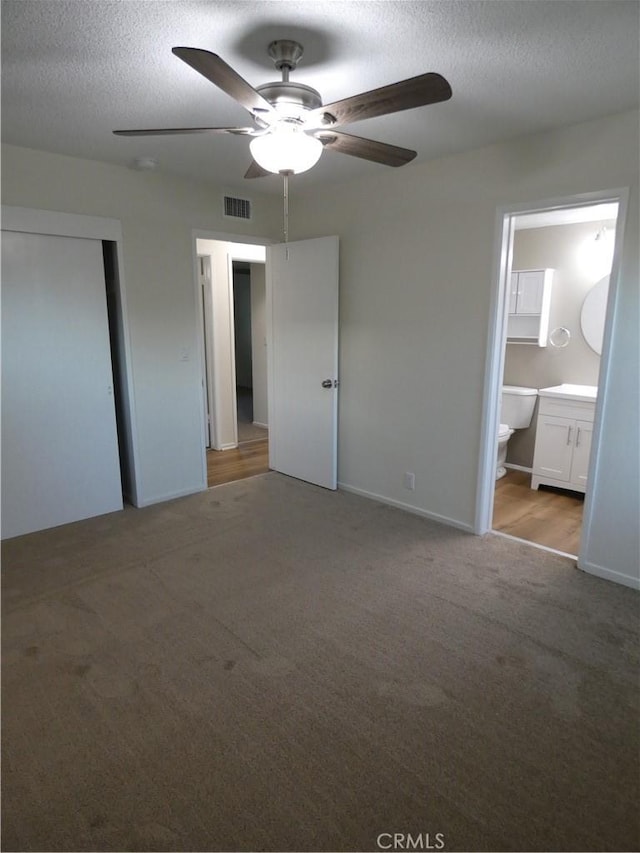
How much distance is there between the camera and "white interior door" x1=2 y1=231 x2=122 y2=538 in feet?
10.4

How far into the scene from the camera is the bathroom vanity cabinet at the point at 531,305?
4438 mm

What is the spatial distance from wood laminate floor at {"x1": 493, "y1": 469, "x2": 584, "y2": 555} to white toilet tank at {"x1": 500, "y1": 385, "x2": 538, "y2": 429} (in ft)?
1.81

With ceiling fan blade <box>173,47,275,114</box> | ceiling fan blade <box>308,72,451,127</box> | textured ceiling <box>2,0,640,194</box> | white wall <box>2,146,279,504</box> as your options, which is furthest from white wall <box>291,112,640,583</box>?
ceiling fan blade <box>173,47,275,114</box>

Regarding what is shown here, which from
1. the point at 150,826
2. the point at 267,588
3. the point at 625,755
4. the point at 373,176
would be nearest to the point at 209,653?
the point at 267,588

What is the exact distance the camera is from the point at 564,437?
164 inches

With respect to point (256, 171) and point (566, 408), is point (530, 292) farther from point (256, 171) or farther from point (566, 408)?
point (256, 171)

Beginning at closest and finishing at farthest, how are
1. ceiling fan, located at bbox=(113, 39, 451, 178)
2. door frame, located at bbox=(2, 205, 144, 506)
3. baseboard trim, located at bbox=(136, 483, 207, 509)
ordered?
ceiling fan, located at bbox=(113, 39, 451, 178) → door frame, located at bbox=(2, 205, 144, 506) → baseboard trim, located at bbox=(136, 483, 207, 509)

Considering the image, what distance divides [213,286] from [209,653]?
3.96 meters

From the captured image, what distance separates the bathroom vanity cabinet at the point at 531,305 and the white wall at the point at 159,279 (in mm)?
2366

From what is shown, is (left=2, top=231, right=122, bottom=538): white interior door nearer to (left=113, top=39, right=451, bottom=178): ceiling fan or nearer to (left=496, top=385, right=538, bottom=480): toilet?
(left=113, top=39, right=451, bottom=178): ceiling fan

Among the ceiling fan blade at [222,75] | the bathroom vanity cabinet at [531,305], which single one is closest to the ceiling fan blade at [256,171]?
the ceiling fan blade at [222,75]

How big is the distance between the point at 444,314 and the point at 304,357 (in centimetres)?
136

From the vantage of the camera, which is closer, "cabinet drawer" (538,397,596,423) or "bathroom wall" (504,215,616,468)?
"cabinet drawer" (538,397,596,423)

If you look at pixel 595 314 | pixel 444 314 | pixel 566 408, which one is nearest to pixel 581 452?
pixel 566 408
